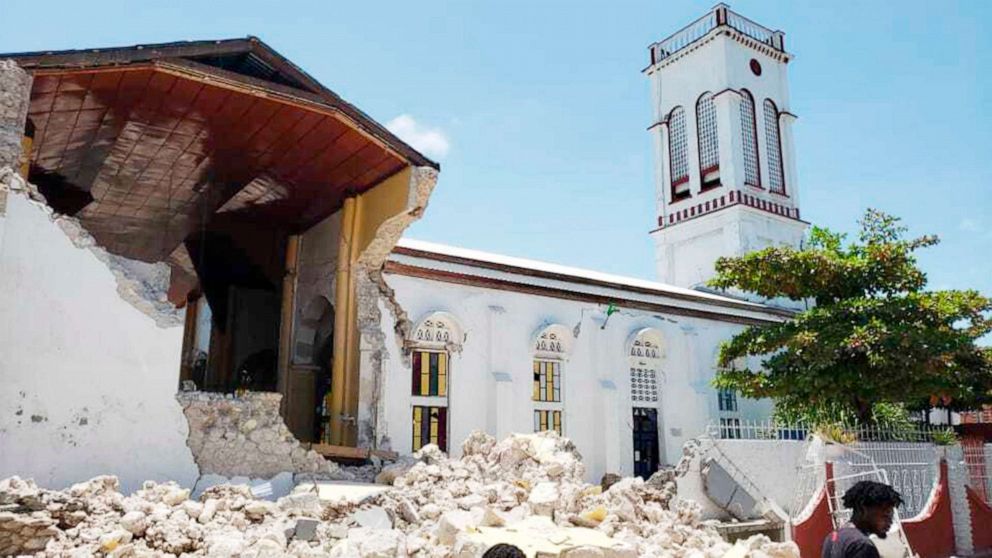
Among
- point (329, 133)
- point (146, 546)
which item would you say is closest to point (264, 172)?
point (329, 133)

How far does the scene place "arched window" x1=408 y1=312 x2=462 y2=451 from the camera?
17344 millimetres

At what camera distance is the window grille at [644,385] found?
21422 millimetres

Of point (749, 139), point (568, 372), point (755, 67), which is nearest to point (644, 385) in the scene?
point (568, 372)

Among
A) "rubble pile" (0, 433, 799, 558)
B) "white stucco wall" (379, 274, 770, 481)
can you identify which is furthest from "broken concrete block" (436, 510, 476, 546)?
"white stucco wall" (379, 274, 770, 481)

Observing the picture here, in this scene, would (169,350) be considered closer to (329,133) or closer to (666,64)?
(329,133)

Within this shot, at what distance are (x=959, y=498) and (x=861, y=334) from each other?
369cm

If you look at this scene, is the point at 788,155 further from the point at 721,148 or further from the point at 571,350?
the point at 571,350

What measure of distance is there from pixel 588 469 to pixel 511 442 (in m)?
7.53

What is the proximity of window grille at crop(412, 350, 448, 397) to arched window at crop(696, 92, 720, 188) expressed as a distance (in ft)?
61.6

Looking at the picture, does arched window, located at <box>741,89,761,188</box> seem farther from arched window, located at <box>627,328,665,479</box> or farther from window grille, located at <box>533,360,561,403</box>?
window grille, located at <box>533,360,561,403</box>

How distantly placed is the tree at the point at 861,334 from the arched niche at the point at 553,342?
156 inches

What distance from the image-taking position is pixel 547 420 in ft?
64.3

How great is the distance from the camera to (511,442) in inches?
511

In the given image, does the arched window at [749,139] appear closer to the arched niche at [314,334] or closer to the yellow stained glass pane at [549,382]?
the yellow stained glass pane at [549,382]
